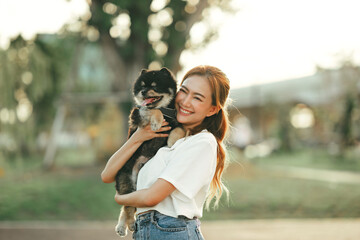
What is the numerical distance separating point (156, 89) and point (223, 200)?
7.16 m

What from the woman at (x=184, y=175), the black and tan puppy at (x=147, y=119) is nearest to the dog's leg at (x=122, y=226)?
the black and tan puppy at (x=147, y=119)

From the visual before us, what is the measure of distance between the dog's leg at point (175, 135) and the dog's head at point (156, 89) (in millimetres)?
350

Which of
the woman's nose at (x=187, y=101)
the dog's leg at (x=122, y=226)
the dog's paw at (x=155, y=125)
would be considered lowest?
the dog's leg at (x=122, y=226)

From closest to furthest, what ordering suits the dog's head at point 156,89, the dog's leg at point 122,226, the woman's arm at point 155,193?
1. the woman's arm at point 155,193
2. the dog's leg at point 122,226
3. the dog's head at point 156,89

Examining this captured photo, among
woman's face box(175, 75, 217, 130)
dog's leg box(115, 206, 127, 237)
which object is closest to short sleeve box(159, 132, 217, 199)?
woman's face box(175, 75, 217, 130)

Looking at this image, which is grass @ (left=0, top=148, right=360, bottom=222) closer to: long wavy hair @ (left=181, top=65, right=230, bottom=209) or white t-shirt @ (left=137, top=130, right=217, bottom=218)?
long wavy hair @ (left=181, top=65, right=230, bottom=209)

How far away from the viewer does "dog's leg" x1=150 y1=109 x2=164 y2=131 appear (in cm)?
285

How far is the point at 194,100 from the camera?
2.58 m

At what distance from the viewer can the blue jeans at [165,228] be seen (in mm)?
2254

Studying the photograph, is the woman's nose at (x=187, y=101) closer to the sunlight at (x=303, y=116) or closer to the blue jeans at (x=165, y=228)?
the blue jeans at (x=165, y=228)

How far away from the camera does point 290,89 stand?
30.5 m

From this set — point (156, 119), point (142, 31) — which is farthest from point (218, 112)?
point (142, 31)

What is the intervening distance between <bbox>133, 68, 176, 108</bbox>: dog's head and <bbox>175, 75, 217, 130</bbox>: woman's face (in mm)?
498

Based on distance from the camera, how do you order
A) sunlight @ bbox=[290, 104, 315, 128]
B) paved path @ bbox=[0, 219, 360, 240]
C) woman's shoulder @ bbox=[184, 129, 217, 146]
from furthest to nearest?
sunlight @ bbox=[290, 104, 315, 128]
paved path @ bbox=[0, 219, 360, 240]
woman's shoulder @ bbox=[184, 129, 217, 146]
